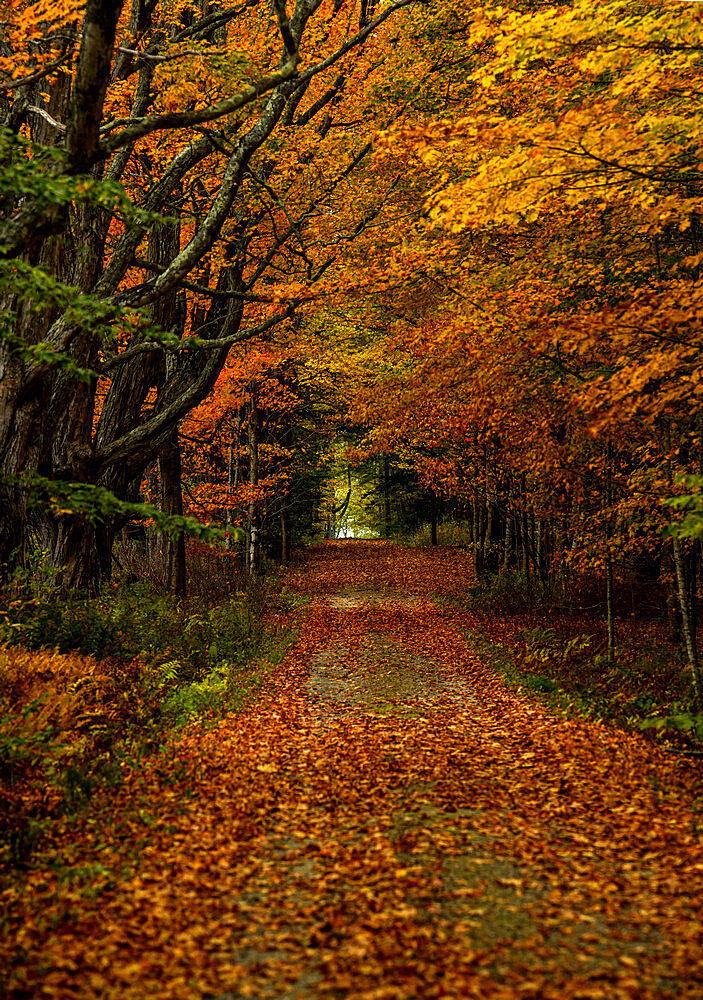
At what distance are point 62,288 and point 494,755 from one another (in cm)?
608

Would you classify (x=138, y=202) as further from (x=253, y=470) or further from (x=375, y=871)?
(x=375, y=871)

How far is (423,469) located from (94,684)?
13049mm

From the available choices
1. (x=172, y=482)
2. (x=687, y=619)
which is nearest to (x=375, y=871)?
(x=687, y=619)

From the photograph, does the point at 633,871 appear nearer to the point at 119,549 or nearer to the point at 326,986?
the point at 326,986

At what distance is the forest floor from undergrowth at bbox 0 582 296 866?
0.39 metres

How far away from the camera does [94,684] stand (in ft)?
27.9

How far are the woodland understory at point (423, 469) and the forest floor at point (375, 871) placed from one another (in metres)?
0.03

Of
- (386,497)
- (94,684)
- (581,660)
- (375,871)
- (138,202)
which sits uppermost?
(138,202)

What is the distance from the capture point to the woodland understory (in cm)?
457

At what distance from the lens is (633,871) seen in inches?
200

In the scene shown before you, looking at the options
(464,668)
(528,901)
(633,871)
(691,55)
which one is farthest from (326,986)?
(464,668)

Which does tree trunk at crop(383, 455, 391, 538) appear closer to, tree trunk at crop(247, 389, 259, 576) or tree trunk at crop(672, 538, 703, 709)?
tree trunk at crop(247, 389, 259, 576)

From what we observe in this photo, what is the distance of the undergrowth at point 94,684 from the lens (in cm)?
625

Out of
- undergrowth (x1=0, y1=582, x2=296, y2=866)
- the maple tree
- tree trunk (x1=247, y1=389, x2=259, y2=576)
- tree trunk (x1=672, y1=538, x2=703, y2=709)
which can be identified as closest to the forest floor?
undergrowth (x1=0, y1=582, x2=296, y2=866)
